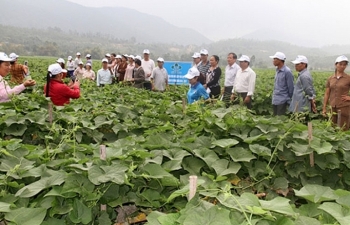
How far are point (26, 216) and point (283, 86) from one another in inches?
199

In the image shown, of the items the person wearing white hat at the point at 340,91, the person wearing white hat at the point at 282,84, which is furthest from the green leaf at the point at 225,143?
the person wearing white hat at the point at 340,91

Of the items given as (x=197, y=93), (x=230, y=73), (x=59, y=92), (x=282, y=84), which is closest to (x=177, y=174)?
(x=59, y=92)

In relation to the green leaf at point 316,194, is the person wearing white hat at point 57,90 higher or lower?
Answer: lower

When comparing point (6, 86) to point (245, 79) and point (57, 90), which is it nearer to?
point (57, 90)

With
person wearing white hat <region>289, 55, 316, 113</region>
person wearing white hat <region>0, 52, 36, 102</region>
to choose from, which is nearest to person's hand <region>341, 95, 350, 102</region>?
person wearing white hat <region>289, 55, 316, 113</region>

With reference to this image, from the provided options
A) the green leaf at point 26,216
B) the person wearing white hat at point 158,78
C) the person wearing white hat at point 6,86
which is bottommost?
the person wearing white hat at point 158,78

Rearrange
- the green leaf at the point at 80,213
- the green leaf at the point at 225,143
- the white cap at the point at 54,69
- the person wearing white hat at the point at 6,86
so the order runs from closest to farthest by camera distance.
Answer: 1. the green leaf at the point at 80,213
2. the green leaf at the point at 225,143
3. the person wearing white hat at the point at 6,86
4. the white cap at the point at 54,69

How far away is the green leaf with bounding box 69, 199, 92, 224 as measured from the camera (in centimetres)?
199

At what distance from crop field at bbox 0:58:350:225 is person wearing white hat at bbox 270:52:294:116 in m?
2.23

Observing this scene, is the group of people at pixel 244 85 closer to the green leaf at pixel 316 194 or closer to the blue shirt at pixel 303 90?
the blue shirt at pixel 303 90

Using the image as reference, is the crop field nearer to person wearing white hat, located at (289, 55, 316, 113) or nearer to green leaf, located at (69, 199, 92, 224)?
green leaf, located at (69, 199, 92, 224)

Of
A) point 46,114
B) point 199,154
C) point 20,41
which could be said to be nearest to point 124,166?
point 199,154

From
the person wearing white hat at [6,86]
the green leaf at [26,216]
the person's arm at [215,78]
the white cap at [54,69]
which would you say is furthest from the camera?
the person's arm at [215,78]

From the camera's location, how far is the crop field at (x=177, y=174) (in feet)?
6.10
